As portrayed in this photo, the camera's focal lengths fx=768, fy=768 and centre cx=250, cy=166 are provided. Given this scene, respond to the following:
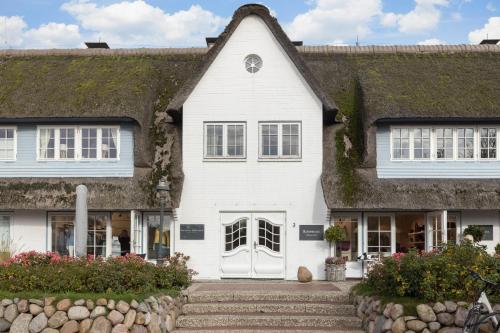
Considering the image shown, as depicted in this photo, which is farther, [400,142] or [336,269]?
[400,142]

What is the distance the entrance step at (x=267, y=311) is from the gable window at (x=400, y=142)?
6574 mm

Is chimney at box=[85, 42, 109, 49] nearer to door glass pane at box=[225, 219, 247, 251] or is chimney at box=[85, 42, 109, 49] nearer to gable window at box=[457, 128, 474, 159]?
door glass pane at box=[225, 219, 247, 251]

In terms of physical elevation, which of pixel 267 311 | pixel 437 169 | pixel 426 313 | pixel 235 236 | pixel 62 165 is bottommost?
pixel 267 311

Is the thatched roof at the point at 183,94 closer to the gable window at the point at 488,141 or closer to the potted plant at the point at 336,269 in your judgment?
the gable window at the point at 488,141

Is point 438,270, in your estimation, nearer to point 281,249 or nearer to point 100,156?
point 281,249

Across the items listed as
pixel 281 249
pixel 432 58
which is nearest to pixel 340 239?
A: pixel 281 249

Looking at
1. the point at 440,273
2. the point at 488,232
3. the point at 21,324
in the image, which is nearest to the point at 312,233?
the point at 488,232

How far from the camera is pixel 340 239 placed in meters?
23.5

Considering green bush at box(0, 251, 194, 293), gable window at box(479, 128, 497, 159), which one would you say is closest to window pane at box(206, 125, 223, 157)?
green bush at box(0, 251, 194, 293)

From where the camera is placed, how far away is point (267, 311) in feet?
56.4

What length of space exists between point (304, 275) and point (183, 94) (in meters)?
6.84

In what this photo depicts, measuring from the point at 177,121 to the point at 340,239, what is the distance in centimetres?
671

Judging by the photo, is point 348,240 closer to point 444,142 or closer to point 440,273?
point 444,142

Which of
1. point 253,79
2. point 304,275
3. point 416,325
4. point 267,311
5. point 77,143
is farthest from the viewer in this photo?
point 77,143
